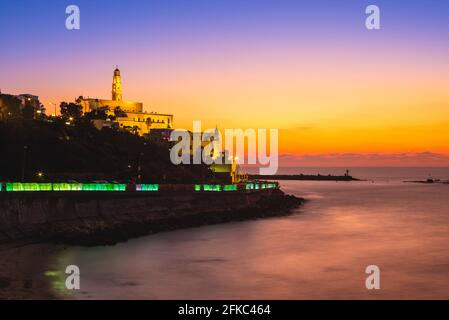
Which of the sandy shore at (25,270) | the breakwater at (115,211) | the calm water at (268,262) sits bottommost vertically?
the calm water at (268,262)

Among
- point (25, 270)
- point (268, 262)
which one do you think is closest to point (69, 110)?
point (268, 262)

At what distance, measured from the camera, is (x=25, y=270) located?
32031 mm

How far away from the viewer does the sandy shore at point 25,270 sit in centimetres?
2745

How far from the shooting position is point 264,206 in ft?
248

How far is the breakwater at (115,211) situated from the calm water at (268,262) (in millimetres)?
2296

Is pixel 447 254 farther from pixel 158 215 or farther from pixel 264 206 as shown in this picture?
pixel 264 206

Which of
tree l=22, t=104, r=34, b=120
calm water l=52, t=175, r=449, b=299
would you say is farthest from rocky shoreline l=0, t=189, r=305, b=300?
tree l=22, t=104, r=34, b=120

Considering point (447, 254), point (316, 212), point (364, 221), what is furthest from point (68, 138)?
point (447, 254)

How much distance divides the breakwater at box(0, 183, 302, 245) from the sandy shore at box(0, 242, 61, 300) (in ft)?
7.07

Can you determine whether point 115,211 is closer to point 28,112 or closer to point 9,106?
point 9,106

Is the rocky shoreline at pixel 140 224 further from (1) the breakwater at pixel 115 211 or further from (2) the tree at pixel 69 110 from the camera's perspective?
(2) the tree at pixel 69 110

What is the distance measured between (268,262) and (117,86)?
11523 centimetres

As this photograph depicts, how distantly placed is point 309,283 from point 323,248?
14129mm

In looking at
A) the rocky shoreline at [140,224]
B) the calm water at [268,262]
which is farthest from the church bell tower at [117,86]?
the calm water at [268,262]
